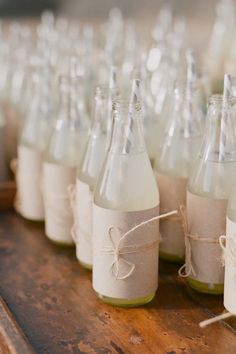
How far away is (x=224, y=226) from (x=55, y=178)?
0.28 m

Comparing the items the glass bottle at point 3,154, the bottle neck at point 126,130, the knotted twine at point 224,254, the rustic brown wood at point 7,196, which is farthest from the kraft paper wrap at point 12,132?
the knotted twine at point 224,254

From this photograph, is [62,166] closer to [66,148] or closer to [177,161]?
[66,148]

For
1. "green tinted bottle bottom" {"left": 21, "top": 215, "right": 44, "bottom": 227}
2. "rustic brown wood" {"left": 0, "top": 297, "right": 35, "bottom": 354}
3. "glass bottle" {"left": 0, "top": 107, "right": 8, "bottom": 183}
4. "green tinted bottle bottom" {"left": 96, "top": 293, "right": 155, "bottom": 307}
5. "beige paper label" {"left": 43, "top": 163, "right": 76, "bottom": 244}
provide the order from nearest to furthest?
"rustic brown wood" {"left": 0, "top": 297, "right": 35, "bottom": 354}, "green tinted bottle bottom" {"left": 96, "top": 293, "right": 155, "bottom": 307}, "beige paper label" {"left": 43, "top": 163, "right": 76, "bottom": 244}, "green tinted bottle bottom" {"left": 21, "top": 215, "right": 44, "bottom": 227}, "glass bottle" {"left": 0, "top": 107, "right": 8, "bottom": 183}

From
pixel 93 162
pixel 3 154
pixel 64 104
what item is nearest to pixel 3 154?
pixel 3 154

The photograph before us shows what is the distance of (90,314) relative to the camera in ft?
2.58

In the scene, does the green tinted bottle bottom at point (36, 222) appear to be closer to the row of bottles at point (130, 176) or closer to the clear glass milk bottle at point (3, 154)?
the row of bottles at point (130, 176)

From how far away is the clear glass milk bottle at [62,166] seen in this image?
95 cm

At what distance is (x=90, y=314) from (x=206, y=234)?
0.17 metres

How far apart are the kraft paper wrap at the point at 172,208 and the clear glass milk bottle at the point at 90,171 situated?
8 centimetres

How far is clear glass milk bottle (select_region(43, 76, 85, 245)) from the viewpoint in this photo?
3.10 feet

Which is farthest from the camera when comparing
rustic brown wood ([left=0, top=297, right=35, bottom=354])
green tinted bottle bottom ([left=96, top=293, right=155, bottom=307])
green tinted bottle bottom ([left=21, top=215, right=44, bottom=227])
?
green tinted bottle bottom ([left=21, top=215, right=44, bottom=227])

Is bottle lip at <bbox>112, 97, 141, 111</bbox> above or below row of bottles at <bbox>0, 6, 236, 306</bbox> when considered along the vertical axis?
above

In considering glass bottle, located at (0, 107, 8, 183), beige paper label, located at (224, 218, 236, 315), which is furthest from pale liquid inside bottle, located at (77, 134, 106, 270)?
glass bottle, located at (0, 107, 8, 183)

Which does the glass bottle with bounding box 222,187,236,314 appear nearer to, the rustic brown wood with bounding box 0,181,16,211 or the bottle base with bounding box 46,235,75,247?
the bottle base with bounding box 46,235,75,247
